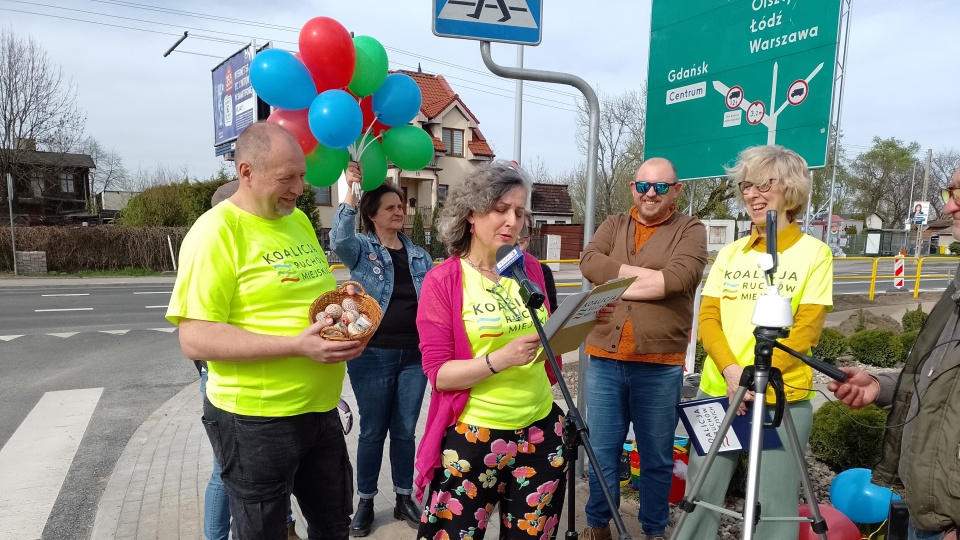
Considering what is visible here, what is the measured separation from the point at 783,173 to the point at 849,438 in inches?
97.3

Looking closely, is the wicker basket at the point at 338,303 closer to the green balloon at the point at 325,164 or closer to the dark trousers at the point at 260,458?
the dark trousers at the point at 260,458

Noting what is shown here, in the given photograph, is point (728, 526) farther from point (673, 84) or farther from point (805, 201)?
point (673, 84)

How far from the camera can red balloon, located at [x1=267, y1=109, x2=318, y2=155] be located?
3.01m

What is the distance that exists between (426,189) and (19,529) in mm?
27487

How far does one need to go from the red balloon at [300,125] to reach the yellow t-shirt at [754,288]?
6.97 feet

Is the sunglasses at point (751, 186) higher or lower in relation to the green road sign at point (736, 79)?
lower

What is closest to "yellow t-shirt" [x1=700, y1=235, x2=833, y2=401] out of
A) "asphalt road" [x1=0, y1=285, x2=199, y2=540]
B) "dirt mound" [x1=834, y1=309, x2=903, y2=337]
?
"asphalt road" [x1=0, y1=285, x2=199, y2=540]

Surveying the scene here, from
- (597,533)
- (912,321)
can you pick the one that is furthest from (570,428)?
(912,321)

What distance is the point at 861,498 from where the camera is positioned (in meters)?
2.95

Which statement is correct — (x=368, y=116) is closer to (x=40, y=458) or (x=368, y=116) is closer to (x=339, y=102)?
(x=339, y=102)

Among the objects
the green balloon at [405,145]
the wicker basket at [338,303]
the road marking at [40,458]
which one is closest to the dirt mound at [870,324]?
the green balloon at [405,145]

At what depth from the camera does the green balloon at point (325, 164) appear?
3111 millimetres

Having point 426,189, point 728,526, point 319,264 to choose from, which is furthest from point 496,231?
point 426,189

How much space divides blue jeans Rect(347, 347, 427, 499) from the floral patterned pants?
1.10 m
